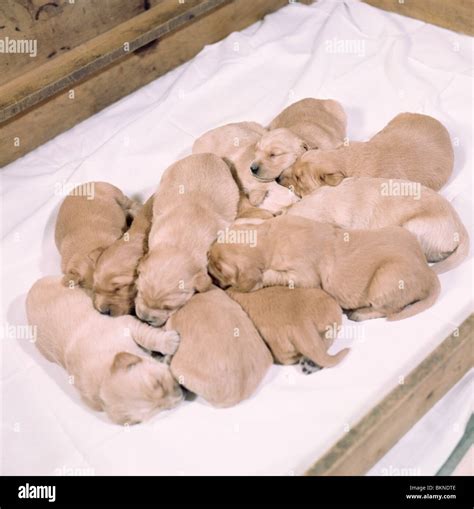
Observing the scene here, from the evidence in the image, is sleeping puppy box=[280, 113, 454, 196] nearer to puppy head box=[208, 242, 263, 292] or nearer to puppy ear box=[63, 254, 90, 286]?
puppy head box=[208, 242, 263, 292]

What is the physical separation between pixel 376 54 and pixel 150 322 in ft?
7.99

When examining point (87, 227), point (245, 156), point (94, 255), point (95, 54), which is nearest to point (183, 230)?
point (94, 255)

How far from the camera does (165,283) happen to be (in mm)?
2443

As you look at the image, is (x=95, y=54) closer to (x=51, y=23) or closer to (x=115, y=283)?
(x=51, y=23)

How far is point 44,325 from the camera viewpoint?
2623 mm

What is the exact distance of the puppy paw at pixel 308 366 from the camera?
2543mm

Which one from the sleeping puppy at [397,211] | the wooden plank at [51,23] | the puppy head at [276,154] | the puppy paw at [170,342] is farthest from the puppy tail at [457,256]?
the wooden plank at [51,23]

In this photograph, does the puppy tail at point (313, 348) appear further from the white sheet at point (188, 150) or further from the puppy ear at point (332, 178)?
the puppy ear at point (332, 178)

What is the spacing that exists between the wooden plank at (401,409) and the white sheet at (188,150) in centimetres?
11

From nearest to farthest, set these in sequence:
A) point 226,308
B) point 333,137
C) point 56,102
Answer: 1. point 226,308
2. point 333,137
3. point 56,102

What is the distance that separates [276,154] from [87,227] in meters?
0.93
